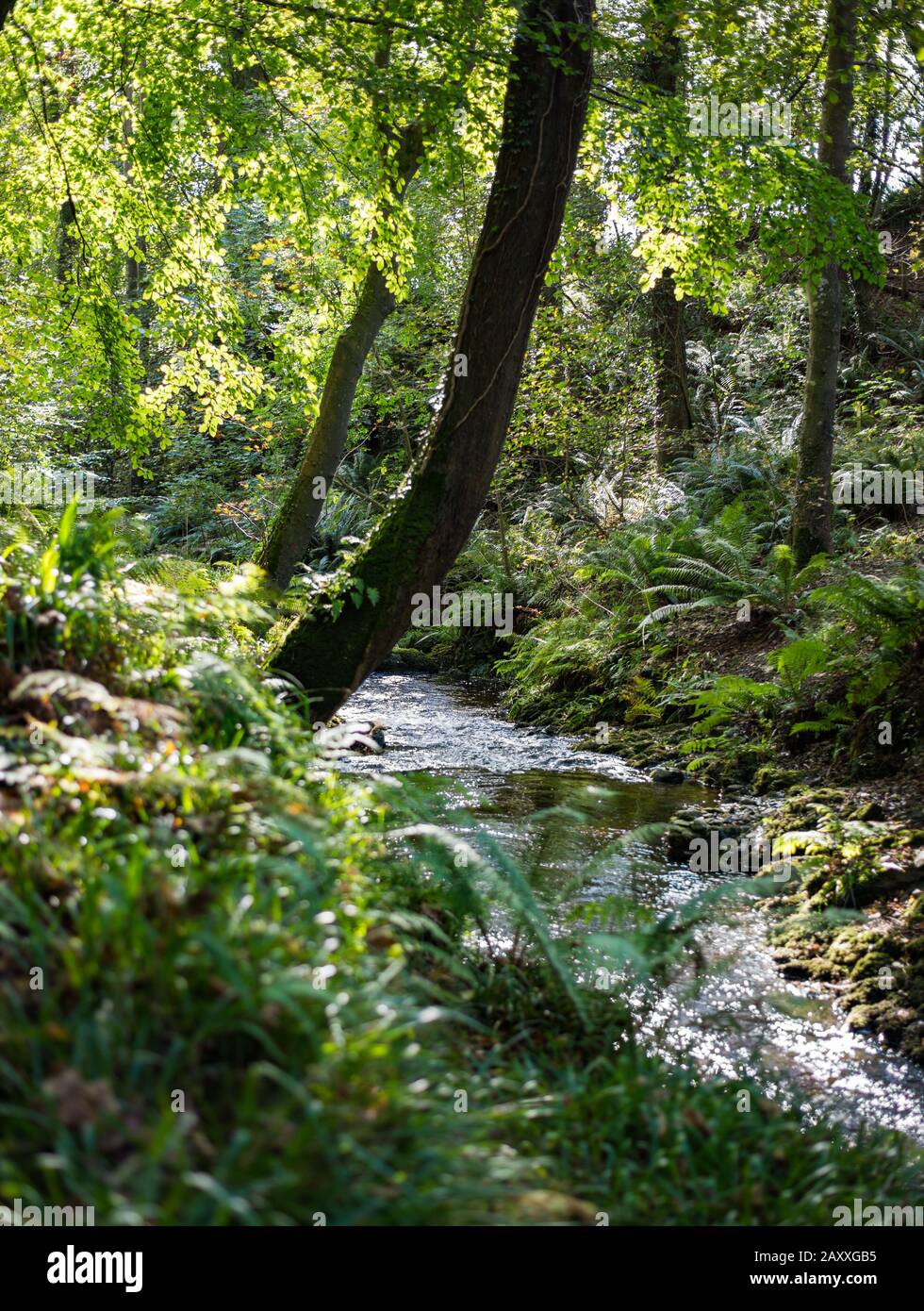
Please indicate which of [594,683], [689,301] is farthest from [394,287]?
[689,301]

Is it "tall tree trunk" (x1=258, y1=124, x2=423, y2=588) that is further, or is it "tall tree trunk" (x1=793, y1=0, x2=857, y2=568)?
"tall tree trunk" (x1=793, y1=0, x2=857, y2=568)

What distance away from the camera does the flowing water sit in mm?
4320

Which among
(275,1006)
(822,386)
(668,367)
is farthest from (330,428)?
(275,1006)

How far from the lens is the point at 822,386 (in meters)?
10.9

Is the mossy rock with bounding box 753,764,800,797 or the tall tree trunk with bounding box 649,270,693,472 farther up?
the tall tree trunk with bounding box 649,270,693,472

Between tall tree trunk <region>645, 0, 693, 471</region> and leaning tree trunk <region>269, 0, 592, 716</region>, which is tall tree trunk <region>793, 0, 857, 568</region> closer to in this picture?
tall tree trunk <region>645, 0, 693, 471</region>

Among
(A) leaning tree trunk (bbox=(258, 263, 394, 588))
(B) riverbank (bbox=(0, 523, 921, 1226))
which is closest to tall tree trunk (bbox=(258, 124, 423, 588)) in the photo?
(A) leaning tree trunk (bbox=(258, 263, 394, 588))

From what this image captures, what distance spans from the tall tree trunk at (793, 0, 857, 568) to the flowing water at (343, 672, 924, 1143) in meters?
3.69

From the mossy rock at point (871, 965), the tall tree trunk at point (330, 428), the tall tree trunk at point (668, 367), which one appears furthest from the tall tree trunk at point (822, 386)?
the mossy rock at point (871, 965)

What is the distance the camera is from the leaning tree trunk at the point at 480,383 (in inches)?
235

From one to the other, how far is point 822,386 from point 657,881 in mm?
6702

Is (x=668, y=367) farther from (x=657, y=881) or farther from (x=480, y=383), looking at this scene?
(x=657, y=881)

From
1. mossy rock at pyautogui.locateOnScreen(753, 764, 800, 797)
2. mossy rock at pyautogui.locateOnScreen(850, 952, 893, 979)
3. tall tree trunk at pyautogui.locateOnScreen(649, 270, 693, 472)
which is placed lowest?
mossy rock at pyautogui.locateOnScreen(850, 952, 893, 979)

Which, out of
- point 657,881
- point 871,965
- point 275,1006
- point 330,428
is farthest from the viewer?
point 330,428
